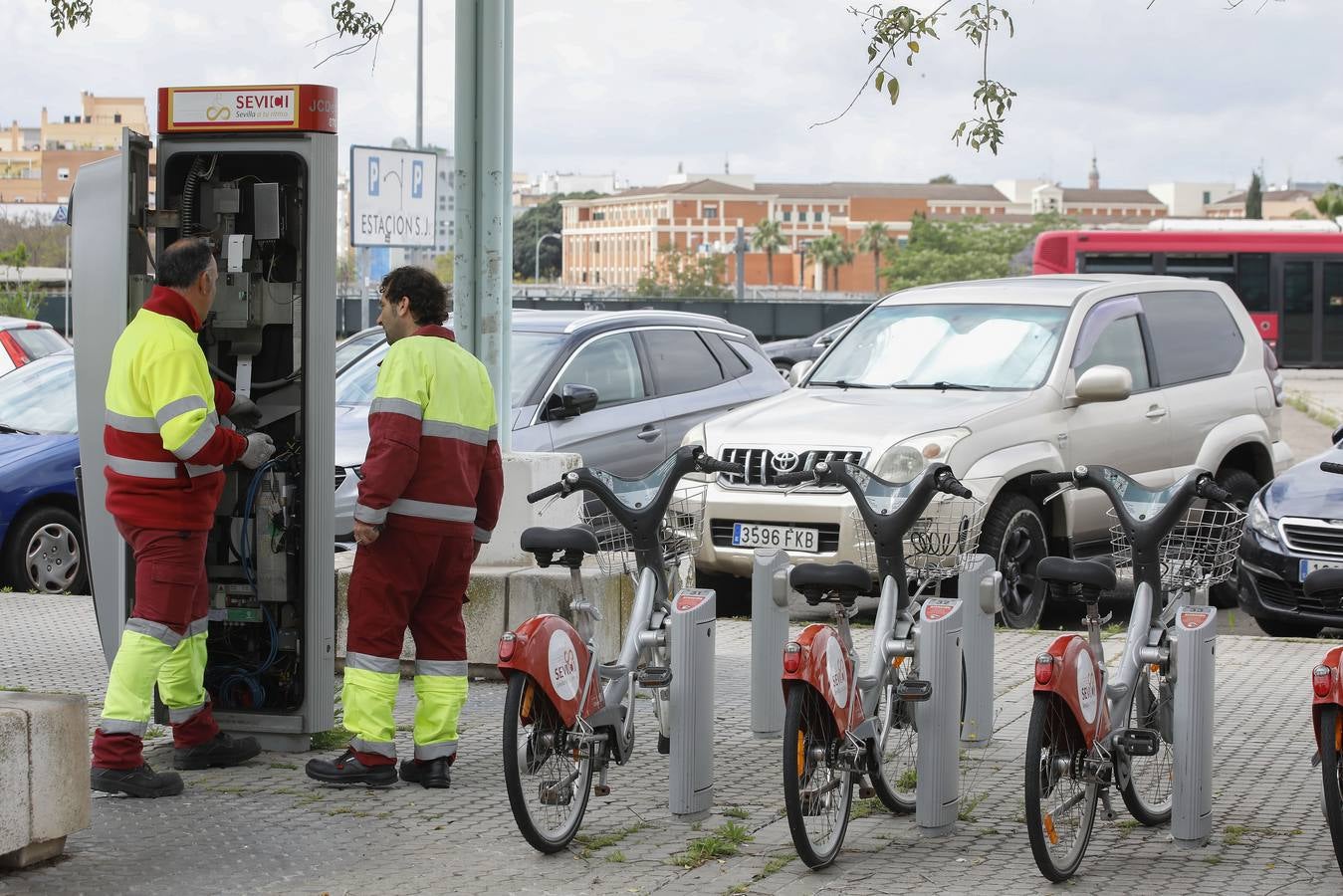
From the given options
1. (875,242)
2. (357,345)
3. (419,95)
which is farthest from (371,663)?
(875,242)

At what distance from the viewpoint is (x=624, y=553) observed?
6.02 meters

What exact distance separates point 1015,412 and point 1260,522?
1507mm

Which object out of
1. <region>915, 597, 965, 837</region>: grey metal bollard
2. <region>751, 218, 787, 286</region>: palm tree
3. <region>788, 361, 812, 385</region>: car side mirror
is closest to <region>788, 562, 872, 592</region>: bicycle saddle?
<region>915, 597, 965, 837</region>: grey metal bollard

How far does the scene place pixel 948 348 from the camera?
10875 millimetres

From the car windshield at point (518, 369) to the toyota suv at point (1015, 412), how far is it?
1482mm

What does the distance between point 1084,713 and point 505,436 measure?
4301mm

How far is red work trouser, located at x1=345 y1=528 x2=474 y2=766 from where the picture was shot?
6215 millimetres

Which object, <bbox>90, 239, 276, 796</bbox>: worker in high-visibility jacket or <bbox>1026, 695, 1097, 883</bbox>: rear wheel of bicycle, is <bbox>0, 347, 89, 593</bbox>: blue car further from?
<bbox>1026, 695, 1097, 883</bbox>: rear wheel of bicycle

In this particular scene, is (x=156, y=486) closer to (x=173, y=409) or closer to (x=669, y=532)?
(x=173, y=409)

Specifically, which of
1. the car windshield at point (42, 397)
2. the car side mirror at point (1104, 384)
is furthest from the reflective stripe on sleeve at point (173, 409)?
the car windshield at point (42, 397)

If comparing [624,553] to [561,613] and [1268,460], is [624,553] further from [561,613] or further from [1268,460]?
[1268,460]

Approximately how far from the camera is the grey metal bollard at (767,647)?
7090mm

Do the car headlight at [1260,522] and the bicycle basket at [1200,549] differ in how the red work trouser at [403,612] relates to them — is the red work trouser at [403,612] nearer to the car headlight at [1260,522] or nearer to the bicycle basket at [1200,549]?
the bicycle basket at [1200,549]

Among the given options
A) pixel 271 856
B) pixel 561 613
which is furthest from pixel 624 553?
pixel 561 613
